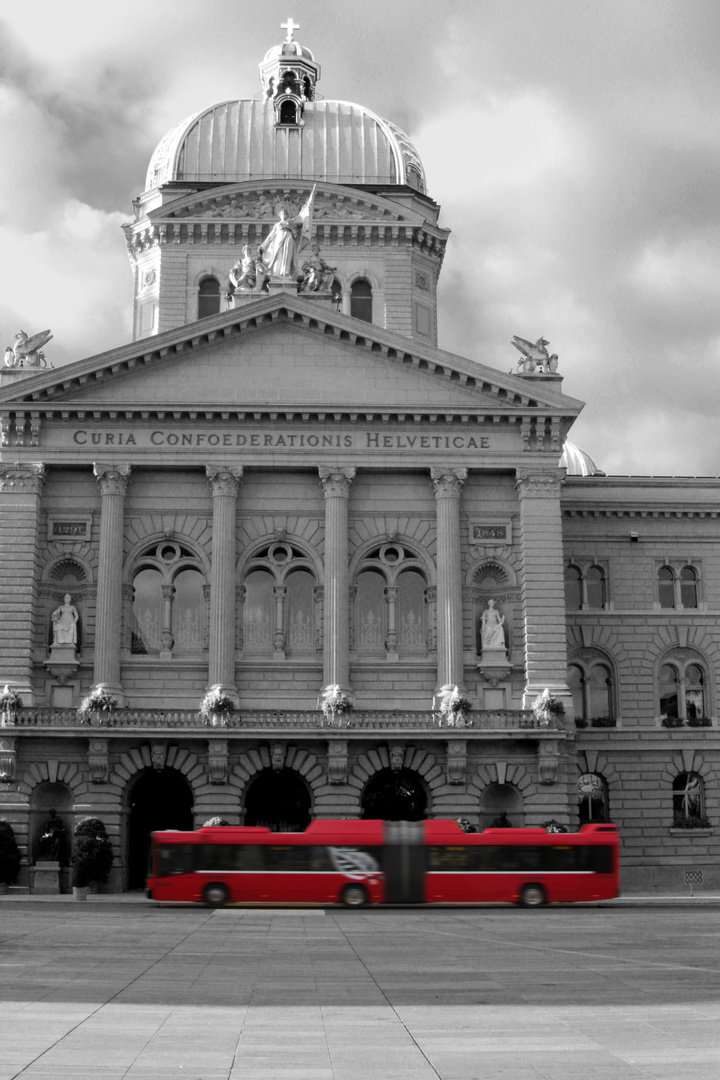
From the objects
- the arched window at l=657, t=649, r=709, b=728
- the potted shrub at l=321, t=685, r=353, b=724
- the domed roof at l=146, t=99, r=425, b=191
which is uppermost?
the domed roof at l=146, t=99, r=425, b=191

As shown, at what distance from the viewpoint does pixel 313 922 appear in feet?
124

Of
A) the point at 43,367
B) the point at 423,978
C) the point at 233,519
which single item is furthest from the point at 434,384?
the point at 423,978

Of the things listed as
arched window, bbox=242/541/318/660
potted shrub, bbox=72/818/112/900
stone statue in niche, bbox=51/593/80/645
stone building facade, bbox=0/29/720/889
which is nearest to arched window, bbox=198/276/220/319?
stone building facade, bbox=0/29/720/889

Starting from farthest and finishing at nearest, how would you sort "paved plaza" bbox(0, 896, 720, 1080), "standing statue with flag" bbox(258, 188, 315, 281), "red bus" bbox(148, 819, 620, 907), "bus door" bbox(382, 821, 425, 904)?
"standing statue with flag" bbox(258, 188, 315, 281) < "bus door" bbox(382, 821, 425, 904) < "red bus" bbox(148, 819, 620, 907) < "paved plaza" bbox(0, 896, 720, 1080)

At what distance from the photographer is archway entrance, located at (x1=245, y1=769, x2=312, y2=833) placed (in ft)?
183

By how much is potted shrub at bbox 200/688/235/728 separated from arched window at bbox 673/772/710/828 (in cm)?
2058

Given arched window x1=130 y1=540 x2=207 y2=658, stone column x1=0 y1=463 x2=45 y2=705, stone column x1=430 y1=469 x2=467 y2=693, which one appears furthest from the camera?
arched window x1=130 y1=540 x2=207 y2=658

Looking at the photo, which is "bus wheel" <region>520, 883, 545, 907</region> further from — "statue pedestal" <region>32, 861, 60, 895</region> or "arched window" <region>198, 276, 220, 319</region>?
"arched window" <region>198, 276, 220, 319</region>

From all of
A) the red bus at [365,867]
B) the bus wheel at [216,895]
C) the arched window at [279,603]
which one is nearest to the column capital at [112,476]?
the arched window at [279,603]

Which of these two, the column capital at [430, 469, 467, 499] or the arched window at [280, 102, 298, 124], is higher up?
the arched window at [280, 102, 298, 124]

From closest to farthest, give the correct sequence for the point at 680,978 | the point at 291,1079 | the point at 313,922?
the point at 291,1079
the point at 680,978
the point at 313,922

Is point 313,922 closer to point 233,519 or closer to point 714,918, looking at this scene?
point 714,918

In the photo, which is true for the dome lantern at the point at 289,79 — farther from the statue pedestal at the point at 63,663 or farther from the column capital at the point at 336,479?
the statue pedestal at the point at 63,663

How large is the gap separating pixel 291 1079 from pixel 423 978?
9.32m
